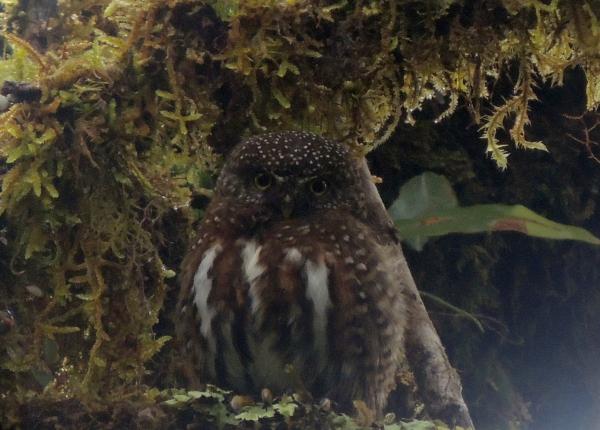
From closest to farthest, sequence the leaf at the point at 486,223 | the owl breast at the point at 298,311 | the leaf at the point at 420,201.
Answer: the owl breast at the point at 298,311, the leaf at the point at 486,223, the leaf at the point at 420,201

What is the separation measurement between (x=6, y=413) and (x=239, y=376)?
0.43m

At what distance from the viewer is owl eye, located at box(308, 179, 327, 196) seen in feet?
5.16

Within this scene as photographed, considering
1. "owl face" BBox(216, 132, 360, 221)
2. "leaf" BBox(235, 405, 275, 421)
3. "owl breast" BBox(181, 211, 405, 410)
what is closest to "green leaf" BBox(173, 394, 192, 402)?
"leaf" BBox(235, 405, 275, 421)

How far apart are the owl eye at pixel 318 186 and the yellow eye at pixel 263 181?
8cm

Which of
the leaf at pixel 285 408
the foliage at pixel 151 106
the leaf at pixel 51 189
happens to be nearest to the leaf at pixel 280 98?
the foliage at pixel 151 106

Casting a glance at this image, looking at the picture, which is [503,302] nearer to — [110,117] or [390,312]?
[390,312]

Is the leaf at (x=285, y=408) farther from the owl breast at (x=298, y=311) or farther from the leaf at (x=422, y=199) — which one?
the leaf at (x=422, y=199)

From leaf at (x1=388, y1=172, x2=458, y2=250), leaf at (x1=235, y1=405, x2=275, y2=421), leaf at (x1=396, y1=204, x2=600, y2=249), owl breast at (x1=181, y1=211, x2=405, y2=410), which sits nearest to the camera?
leaf at (x1=235, y1=405, x2=275, y2=421)

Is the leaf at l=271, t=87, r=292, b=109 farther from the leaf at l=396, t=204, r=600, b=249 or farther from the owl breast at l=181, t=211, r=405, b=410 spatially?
the leaf at l=396, t=204, r=600, b=249

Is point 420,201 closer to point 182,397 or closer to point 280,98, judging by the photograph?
point 280,98

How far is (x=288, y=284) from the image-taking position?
4.94 feet

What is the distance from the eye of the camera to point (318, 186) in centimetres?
158

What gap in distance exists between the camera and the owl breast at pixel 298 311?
1.49 meters

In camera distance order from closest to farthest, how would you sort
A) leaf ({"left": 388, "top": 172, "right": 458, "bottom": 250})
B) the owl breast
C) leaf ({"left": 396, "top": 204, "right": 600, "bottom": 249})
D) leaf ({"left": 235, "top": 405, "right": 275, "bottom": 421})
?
leaf ({"left": 235, "top": 405, "right": 275, "bottom": 421}), the owl breast, leaf ({"left": 396, "top": 204, "right": 600, "bottom": 249}), leaf ({"left": 388, "top": 172, "right": 458, "bottom": 250})
